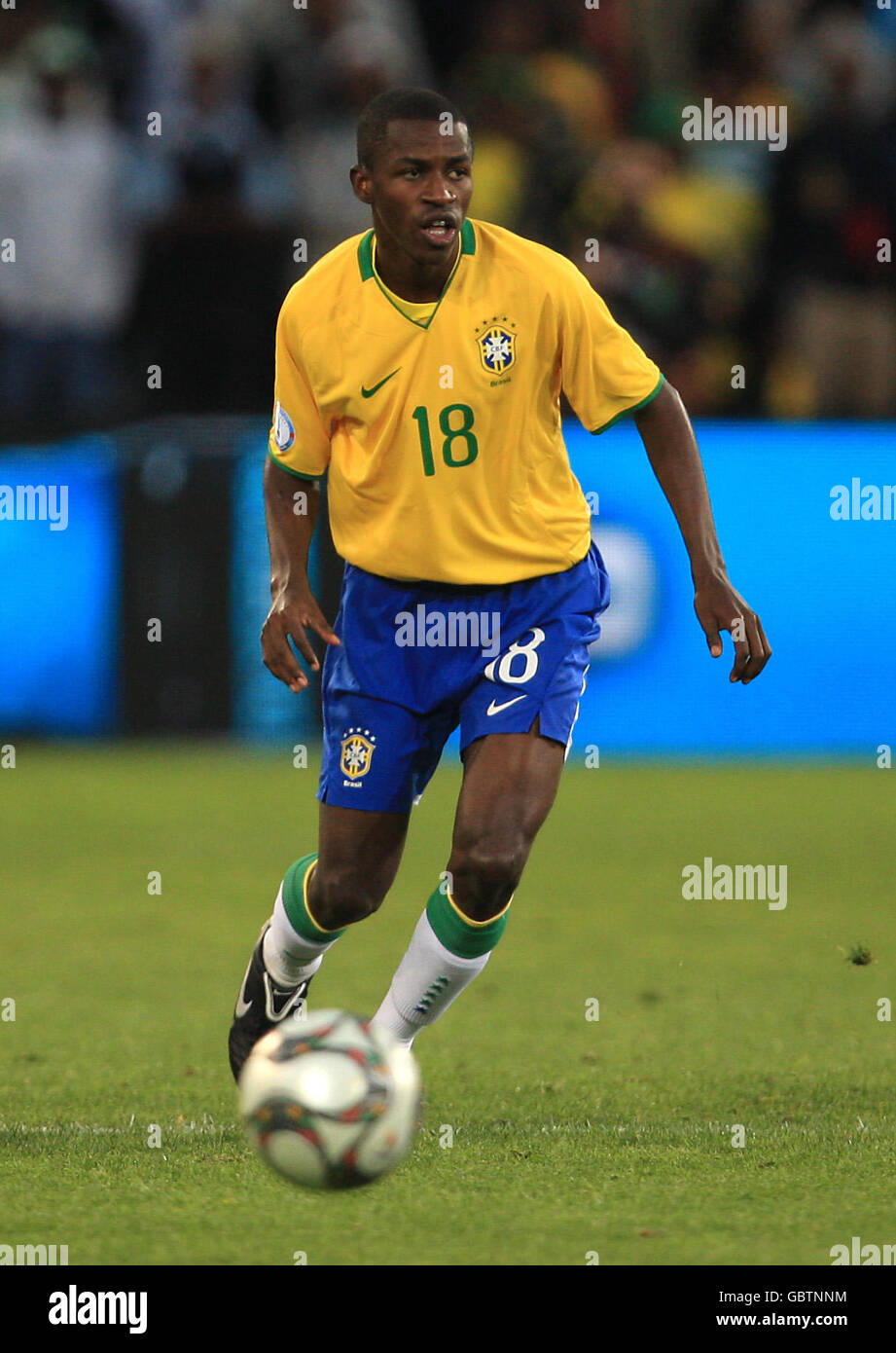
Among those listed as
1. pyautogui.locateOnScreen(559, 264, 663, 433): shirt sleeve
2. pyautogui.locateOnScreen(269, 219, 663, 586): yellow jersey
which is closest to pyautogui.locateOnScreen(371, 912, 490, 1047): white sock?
pyautogui.locateOnScreen(269, 219, 663, 586): yellow jersey

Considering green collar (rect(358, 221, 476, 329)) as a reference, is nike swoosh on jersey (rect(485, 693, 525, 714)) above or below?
below

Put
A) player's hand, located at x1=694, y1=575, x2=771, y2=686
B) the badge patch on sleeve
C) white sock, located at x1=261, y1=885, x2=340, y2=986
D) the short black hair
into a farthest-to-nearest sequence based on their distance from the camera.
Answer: white sock, located at x1=261, y1=885, x2=340, y2=986
the badge patch on sleeve
the short black hair
player's hand, located at x1=694, y1=575, x2=771, y2=686

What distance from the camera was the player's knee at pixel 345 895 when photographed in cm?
510

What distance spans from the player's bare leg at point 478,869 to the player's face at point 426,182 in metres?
1.09

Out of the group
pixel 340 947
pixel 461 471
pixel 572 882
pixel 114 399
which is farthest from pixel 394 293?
pixel 114 399

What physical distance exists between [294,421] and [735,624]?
1.15 m

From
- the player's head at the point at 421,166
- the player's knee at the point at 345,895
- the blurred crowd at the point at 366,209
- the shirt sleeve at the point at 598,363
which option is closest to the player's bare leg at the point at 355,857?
the player's knee at the point at 345,895

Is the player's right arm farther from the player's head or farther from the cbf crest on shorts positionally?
the player's head

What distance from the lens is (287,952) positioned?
5348 mm

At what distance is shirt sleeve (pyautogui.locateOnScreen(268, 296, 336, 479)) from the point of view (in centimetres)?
510

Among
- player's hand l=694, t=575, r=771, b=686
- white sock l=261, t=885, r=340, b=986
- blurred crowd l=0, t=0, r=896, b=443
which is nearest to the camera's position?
player's hand l=694, t=575, r=771, b=686

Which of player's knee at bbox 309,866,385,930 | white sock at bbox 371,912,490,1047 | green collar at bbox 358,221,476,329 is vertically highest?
green collar at bbox 358,221,476,329

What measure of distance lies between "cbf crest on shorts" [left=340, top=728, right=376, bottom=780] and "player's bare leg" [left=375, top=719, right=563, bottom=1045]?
23cm
